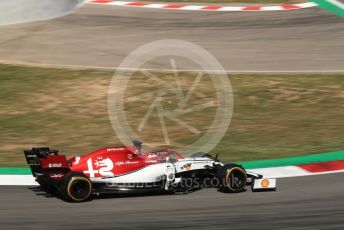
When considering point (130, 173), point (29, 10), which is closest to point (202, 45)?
point (29, 10)

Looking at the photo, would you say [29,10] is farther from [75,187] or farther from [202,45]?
[75,187]

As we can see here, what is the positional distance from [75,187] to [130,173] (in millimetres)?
866

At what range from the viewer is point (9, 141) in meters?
16.8

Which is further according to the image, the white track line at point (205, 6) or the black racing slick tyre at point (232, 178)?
the white track line at point (205, 6)

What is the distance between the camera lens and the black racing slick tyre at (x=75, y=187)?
12188 mm

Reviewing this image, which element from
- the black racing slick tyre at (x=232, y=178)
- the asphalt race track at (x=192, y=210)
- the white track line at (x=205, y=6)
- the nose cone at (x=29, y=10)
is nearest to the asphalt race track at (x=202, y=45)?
the asphalt race track at (x=192, y=210)

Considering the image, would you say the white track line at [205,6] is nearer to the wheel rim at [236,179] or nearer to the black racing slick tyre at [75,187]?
the wheel rim at [236,179]

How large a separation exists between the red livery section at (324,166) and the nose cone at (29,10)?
13.6m

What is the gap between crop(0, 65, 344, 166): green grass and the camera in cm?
1638

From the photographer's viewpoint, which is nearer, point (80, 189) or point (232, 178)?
point (80, 189)

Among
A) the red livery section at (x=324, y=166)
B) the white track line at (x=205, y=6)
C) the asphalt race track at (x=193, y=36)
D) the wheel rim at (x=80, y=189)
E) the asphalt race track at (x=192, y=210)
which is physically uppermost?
the white track line at (x=205, y=6)

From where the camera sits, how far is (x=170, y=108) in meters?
18.9

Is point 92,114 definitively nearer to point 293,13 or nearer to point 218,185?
point 218,185

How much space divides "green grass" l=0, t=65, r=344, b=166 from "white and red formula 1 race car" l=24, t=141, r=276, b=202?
2502 millimetres
